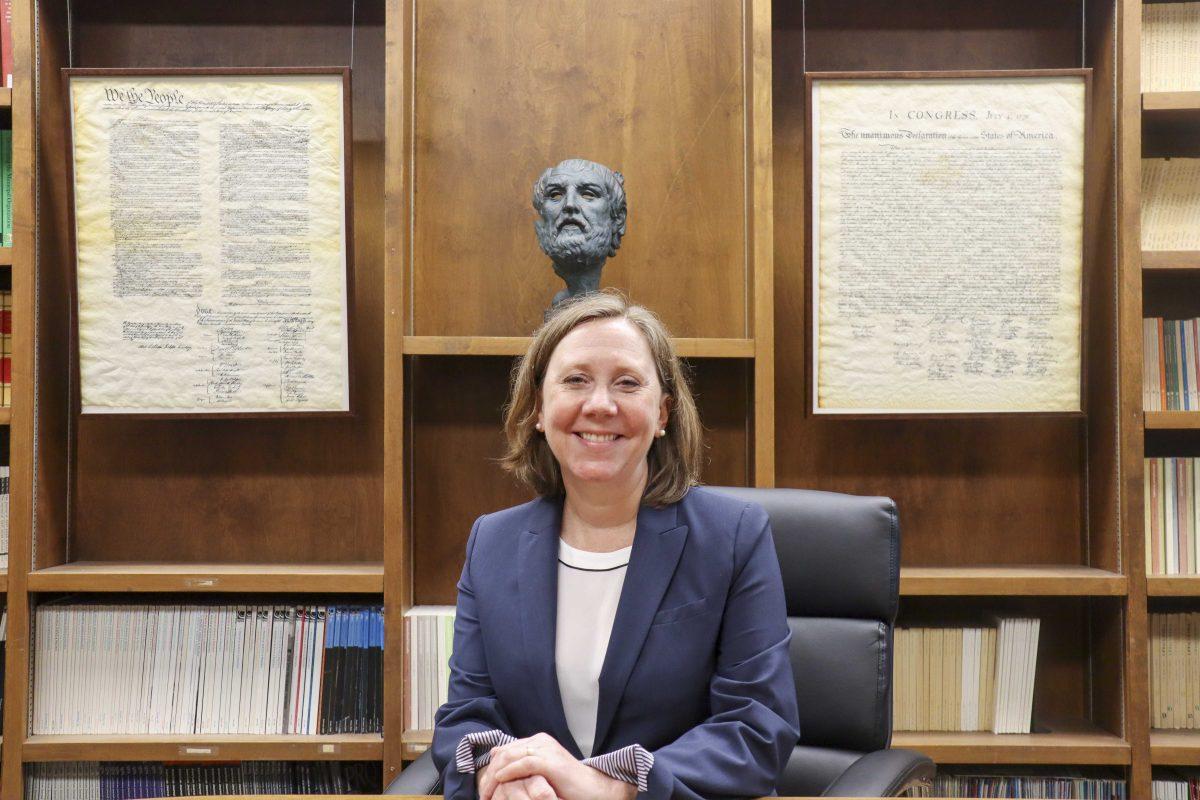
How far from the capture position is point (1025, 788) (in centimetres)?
229

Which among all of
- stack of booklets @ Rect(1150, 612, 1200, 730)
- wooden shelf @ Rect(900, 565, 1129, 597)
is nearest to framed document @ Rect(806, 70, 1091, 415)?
wooden shelf @ Rect(900, 565, 1129, 597)

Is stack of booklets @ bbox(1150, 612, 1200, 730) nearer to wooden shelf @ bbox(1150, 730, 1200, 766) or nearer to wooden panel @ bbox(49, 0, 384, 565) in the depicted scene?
wooden shelf @ bbox(1150, 730, 1200, 766)

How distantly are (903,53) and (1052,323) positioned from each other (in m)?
0.84

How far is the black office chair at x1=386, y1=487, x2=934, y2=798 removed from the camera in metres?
1.48

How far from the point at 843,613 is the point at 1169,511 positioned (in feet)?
4.02

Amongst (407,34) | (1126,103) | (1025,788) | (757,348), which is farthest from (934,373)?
(407,34)

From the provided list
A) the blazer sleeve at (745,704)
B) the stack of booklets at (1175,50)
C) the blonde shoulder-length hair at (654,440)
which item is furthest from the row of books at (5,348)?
the stack of booklets at (1175,50)

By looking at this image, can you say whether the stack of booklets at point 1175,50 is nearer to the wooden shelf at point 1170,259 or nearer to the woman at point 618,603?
the wooden shelf at point 1170,259

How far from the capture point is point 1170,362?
2.27 m

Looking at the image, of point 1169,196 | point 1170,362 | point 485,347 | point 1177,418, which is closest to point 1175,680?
point 1177,418

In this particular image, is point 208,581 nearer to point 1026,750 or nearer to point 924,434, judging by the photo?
point 924,434

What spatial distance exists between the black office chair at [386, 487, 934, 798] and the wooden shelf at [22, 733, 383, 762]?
1138 millimetres

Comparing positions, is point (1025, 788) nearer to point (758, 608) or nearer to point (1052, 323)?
point (1052, 323)

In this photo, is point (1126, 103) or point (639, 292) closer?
point (1126, 103)
